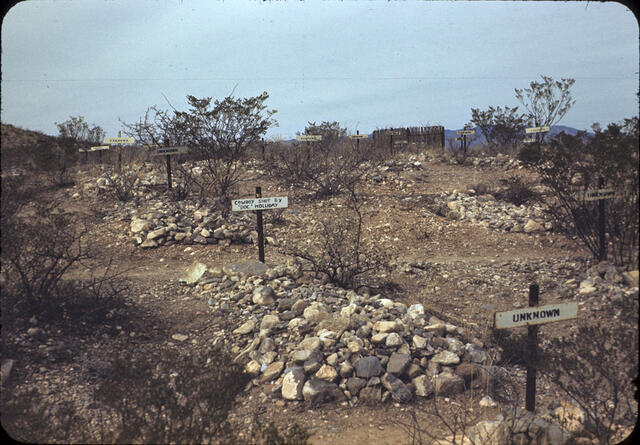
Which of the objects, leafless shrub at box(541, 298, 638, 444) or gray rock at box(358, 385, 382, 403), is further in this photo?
gray rock at box(358, 385, 382, 403)

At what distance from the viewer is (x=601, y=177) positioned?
3.66 meters

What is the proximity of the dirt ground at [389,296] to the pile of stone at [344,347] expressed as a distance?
6.2 inches

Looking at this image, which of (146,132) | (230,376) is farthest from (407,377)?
(146,132)

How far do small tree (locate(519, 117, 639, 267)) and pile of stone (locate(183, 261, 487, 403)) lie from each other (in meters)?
1.53

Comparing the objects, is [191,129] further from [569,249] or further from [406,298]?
[569,249]

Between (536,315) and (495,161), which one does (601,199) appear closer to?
(536,315)

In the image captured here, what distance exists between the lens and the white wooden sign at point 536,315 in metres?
2.80

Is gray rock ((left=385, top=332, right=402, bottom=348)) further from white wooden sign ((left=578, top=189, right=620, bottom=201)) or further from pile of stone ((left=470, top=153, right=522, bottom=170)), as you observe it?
pile of stone ((left=470, top=153, right=522, bottom=170))

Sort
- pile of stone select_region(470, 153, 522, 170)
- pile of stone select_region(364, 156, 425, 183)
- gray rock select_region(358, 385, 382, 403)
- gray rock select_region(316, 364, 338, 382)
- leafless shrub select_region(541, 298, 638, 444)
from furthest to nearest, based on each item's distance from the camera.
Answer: pile of stone select_region(470, 153, 522, 170) < pile of stone select_region(364, 156, 425, 183) < gray rock select_region(316, 364, 338, 382) < gray rock select_region(358, 385, 382, 403) < leafless shrub select_region(541, 298, 638, 444)

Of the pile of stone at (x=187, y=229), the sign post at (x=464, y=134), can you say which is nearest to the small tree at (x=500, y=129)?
the sign post at (x=464, y=134)

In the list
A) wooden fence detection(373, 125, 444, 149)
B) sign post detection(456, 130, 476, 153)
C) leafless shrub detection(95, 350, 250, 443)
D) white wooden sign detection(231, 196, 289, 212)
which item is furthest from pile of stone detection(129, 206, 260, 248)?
→ wooden fence detection(373, 125, 444, 149)

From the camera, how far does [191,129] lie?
35.6 feet

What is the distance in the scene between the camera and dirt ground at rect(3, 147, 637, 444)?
11.0ft

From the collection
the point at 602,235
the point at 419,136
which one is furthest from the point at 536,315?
the point at 419,136
